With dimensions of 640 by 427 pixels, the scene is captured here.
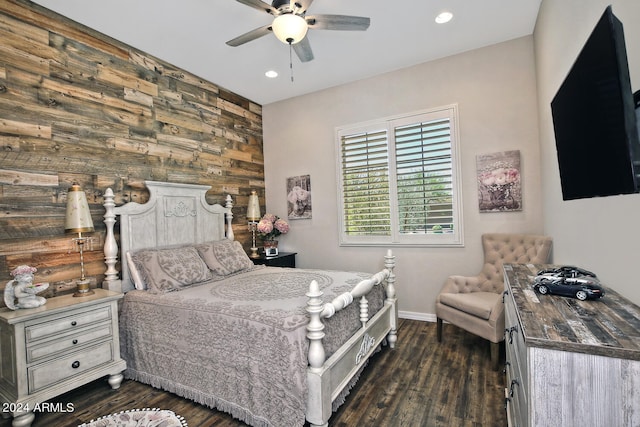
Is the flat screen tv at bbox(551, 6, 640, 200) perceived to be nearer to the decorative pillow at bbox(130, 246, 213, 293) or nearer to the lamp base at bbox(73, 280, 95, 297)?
the decorative pillow at bbox(130, 246, 213, 293)

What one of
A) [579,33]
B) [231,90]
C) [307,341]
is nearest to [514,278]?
[307,341]

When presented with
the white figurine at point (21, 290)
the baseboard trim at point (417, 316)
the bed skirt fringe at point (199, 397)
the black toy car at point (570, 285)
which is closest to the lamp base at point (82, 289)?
the white figurine at point (21, 290)

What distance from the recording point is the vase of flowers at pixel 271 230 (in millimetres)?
4375

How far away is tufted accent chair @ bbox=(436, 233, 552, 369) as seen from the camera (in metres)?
2.58

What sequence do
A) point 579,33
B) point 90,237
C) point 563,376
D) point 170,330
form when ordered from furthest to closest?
point 90,237 → point 170,330 → point 579,33 → point 563,376

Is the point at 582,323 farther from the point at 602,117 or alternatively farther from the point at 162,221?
the point at 162,221

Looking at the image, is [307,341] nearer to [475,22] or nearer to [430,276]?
[430,276]

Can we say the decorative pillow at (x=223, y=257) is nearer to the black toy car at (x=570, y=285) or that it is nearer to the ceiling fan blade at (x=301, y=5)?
the ceiling fan blade at (x=301, y=5)

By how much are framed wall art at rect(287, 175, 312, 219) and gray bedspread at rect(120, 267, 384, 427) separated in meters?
1.81

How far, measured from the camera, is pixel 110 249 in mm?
2818

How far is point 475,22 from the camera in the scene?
2965mm

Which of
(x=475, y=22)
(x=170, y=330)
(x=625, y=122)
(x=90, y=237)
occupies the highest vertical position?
(x=475, y=22)

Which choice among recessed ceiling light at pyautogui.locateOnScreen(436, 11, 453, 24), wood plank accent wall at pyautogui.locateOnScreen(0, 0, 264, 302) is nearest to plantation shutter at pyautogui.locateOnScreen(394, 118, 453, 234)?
recessed ceiling light at pyautogui.locateOnScreen(436, 11, 453, 24)

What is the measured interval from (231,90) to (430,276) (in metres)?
3.60
